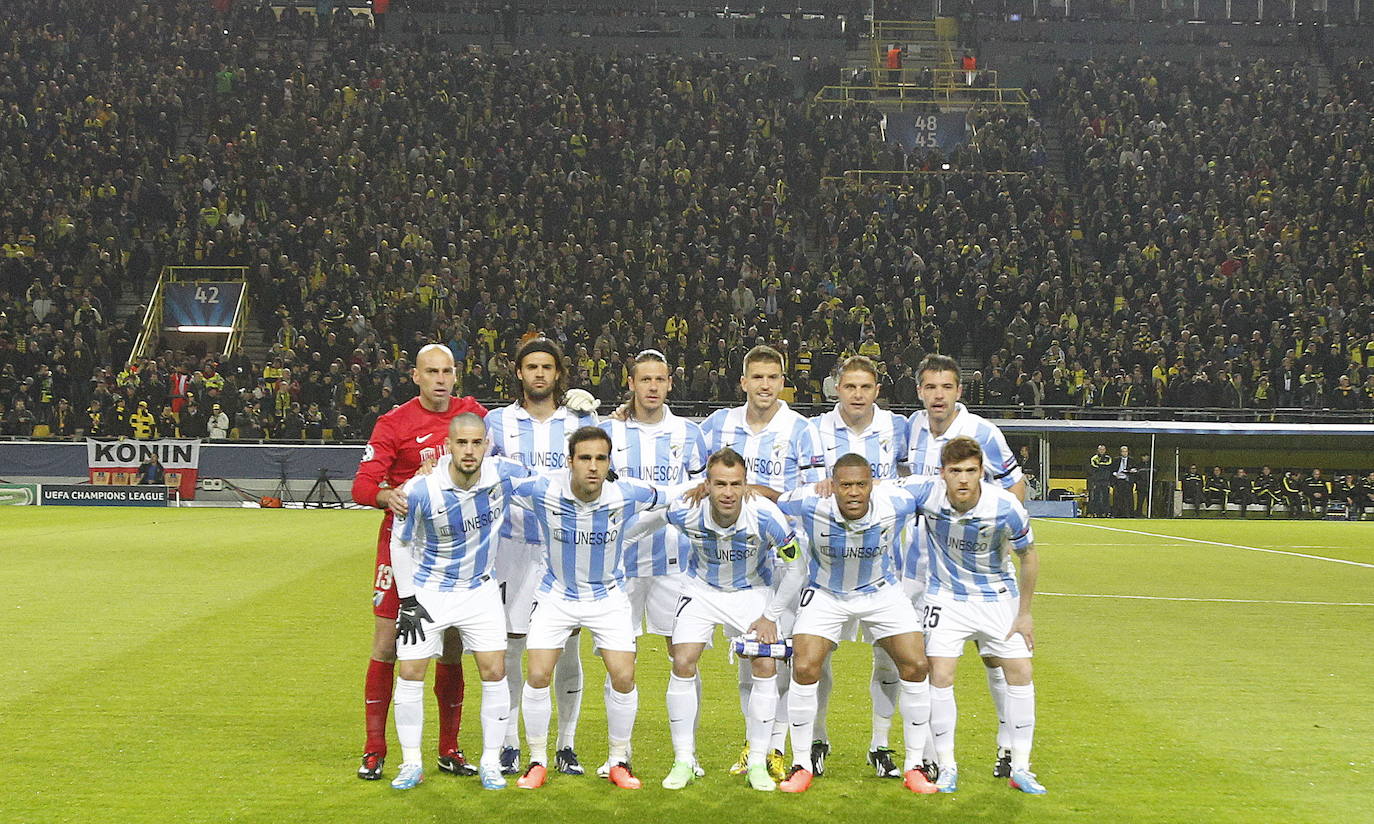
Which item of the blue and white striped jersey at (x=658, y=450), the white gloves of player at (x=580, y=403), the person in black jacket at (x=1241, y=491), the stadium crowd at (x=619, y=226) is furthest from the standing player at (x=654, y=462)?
the person in black jacket at (x=1241, y=491)

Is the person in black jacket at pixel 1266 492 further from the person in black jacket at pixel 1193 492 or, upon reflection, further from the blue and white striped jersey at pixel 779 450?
the blue and white striped jersey at pixel 779 450

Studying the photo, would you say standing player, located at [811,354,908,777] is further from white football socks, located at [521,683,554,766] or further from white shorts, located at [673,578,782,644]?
white football socks, located at [521,683,554,766]

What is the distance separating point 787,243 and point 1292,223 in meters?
12.7

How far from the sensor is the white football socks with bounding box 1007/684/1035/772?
6188mm

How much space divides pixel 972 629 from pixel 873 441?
1.25 metres

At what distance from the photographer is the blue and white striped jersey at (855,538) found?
630cm

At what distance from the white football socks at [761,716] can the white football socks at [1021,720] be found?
1.15 metres

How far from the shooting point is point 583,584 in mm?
6309

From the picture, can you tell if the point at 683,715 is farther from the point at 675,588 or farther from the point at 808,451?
the point at 808,451

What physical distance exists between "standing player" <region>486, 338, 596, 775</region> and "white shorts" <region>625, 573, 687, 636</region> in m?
0.44

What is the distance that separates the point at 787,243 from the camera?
1243 inches

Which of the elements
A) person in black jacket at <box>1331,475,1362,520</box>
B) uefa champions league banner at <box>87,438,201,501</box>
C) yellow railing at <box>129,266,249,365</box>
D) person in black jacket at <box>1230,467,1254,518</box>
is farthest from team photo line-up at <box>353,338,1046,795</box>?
yellow railing at <box>129,266,249,365</box>

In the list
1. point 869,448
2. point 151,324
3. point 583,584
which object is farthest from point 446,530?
point 151,324

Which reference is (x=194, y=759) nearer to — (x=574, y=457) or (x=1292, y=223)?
(x=574, y=457)
